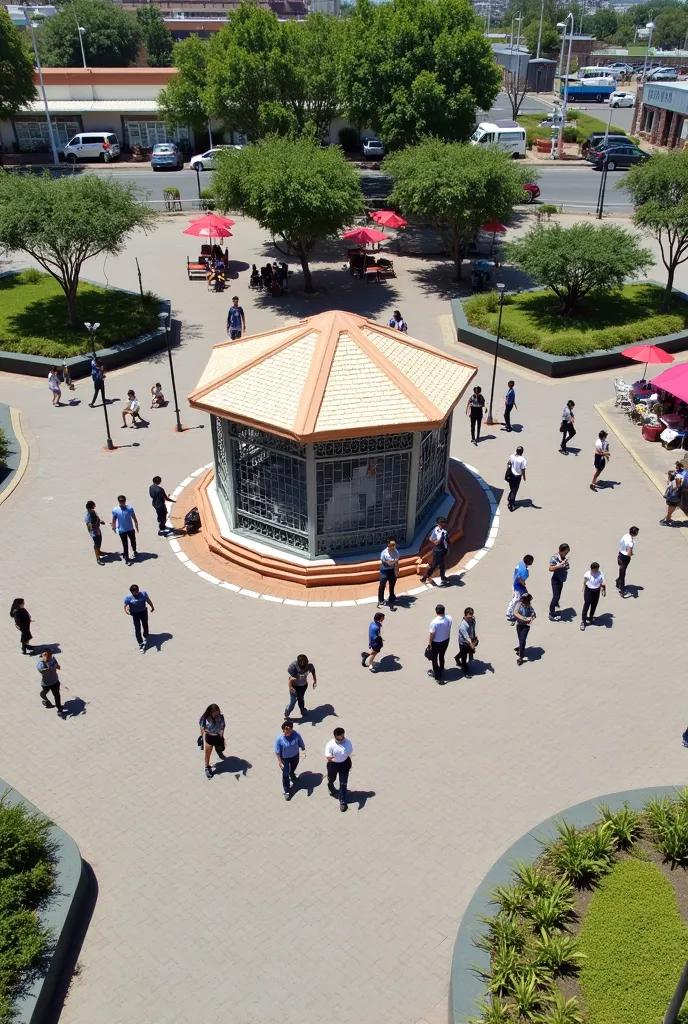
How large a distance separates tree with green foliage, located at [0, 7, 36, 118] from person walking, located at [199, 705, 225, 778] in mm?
48853

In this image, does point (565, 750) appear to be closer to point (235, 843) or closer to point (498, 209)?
point (235, 843)

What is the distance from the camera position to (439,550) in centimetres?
→ 1493

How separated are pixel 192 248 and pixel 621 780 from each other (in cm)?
3121

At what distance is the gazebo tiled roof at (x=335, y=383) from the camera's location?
567 inches

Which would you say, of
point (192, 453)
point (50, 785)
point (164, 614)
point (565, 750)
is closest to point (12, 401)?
point (192, 453)

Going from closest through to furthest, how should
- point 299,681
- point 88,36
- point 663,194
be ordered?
point 299,681, point 663,194, point 88,36

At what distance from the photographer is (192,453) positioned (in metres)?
20.2

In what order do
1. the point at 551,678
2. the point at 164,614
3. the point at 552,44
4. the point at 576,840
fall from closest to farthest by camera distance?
the point at 576,840
the point at 551,678
the point at 164,614
the point at 552,44

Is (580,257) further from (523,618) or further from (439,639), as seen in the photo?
(439,639)

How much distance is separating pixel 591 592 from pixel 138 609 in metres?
7.67

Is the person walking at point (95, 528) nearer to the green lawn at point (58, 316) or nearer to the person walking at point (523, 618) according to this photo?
the person walking at point (523, 618)

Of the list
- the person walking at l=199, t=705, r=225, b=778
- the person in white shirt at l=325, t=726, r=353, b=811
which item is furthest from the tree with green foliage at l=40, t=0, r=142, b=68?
the person in white shirt at l=325, t=726, r=353, b=811

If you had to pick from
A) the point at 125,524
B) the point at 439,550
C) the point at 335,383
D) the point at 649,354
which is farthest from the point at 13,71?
the point at 439,550

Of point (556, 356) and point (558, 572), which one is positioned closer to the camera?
point (558, 572)
